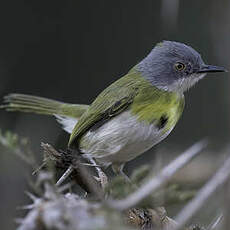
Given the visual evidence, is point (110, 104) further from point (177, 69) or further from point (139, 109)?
point (177, 69)

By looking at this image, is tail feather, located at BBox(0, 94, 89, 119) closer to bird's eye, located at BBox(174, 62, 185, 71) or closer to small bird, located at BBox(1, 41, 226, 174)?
small bird, located at BBox(1, 41, 226, 174)

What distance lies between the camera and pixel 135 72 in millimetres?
4039

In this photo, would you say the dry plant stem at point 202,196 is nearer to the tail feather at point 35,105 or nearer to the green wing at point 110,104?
the green wing at point 110,104

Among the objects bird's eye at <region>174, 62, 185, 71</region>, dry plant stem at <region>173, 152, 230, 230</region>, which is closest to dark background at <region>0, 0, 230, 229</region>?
bird's eye at <region>174, 62, 185, 71</region>

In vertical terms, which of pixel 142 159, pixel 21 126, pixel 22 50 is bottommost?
pixel 142 159

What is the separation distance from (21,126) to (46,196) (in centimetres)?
367

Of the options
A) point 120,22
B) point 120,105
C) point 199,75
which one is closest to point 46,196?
point 120,105

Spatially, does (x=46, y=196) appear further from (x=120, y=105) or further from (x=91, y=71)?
(x=91, y=71)

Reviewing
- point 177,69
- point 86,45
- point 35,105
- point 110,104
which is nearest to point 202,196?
point 110,104

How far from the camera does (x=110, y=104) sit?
142 inches

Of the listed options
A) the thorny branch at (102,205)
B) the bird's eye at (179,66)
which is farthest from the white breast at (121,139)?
the thorny branch at (102,205)

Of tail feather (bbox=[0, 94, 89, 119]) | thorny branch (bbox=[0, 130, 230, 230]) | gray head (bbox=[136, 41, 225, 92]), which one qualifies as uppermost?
thorny branch (bbox=[0, 130, 230, 230])

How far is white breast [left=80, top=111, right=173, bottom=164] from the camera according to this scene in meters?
3.37

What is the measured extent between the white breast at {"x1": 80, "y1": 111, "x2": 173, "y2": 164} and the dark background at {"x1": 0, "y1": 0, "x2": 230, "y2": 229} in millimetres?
2157
